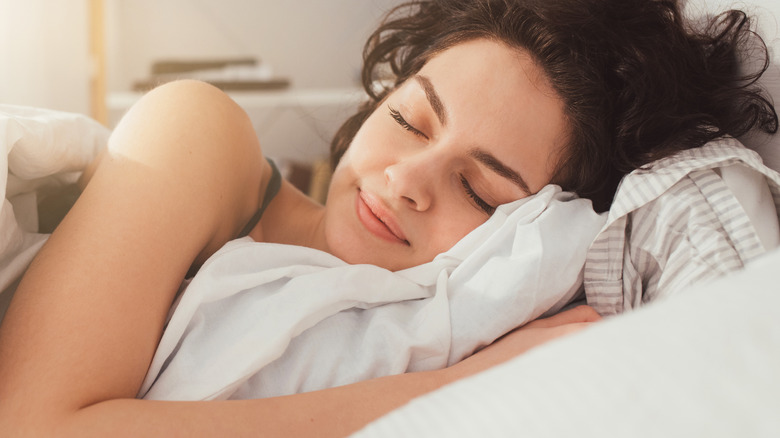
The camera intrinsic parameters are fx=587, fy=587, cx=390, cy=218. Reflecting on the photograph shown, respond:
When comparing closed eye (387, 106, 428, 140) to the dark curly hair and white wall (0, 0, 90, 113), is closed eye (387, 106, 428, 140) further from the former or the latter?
white wall (0, 0, 90, 113)

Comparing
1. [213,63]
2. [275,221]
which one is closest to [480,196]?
[275,221]

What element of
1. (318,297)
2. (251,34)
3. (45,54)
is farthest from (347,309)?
(251,34)

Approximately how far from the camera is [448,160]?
2.31 feet

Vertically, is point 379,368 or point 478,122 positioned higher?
point 478,122

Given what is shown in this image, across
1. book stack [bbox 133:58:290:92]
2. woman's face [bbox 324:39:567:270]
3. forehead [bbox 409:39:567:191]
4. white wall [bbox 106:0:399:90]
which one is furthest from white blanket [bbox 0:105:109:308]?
white wall [bbox 106:0:399:90]

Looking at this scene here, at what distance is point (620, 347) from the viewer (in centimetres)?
27

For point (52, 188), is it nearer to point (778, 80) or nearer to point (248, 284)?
point (248, 284)

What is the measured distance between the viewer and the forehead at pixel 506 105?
0.71 m

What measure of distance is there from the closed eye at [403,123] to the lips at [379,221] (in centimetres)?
10

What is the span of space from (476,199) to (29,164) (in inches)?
19.6

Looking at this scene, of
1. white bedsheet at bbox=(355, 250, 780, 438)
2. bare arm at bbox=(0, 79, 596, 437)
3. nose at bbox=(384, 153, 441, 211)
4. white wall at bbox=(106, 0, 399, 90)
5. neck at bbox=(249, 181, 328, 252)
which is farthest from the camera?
white wall at bbox=(106, 0, 399, 90)

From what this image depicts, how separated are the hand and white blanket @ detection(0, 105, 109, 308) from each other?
0.44m

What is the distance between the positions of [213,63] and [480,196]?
1843mm

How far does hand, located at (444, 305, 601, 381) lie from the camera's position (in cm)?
56
